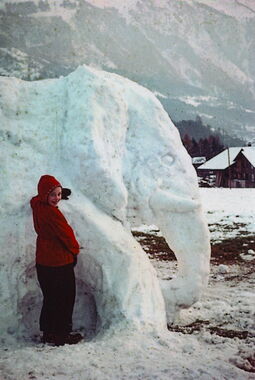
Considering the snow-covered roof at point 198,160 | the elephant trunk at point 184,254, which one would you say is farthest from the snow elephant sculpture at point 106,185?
the snow-covered roof at point 198,160

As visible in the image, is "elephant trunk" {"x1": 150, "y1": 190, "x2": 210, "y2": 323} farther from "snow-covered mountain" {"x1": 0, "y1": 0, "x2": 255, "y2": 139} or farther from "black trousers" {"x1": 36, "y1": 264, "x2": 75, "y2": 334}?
"snow-covered mountain" {"x1": 0, "y1": 0, "x2": 255, "y2": 139}

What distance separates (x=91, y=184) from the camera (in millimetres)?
3523

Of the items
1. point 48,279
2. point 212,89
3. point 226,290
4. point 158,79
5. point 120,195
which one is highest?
point 212,89

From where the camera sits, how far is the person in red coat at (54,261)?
9.84ft

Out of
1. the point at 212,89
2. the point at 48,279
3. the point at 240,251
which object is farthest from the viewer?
the point at 212,89

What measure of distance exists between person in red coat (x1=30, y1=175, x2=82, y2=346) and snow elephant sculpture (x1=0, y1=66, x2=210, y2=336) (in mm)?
Result: 200

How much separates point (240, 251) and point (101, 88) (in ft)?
16.9

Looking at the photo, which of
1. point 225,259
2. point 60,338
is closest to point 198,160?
point 225,259

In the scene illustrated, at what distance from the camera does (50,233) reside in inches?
118

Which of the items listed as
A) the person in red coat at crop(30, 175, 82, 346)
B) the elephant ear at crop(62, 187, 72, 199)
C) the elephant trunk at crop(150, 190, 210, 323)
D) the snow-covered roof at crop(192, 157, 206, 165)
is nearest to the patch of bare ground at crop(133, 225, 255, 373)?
the elephant trunk at crop(150, 190, 210, 323)

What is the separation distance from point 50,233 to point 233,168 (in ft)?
105

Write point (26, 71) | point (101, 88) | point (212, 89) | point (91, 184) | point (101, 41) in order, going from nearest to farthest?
point (91, 184) < point (101, 88) < point (26, 71) < point (101, 41) < point (212, 89)

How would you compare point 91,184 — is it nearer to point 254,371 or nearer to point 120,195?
point 120,195

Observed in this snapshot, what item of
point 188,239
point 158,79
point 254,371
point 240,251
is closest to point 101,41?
point 158,79
